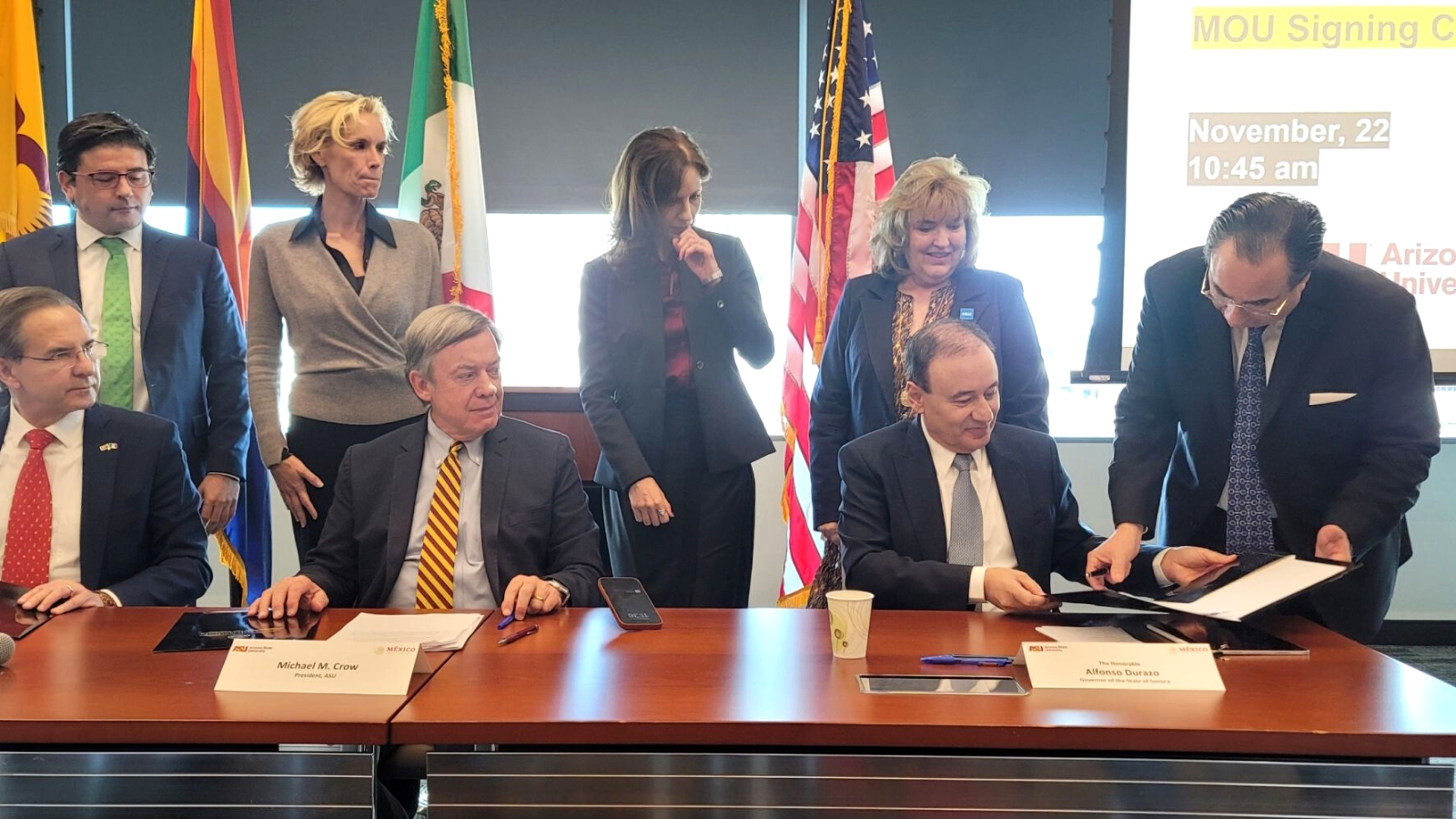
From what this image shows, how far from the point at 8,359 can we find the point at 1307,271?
2579mm

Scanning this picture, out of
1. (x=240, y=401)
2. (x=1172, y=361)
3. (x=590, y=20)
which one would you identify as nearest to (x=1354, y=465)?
(x=1172, y=361)

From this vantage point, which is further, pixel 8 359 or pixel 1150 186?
pixel 1150 186

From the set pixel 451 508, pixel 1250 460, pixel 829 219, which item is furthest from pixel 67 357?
pixel 1250 460

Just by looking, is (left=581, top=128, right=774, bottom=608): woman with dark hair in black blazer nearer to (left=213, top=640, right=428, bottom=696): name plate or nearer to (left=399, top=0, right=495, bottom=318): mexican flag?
(left=399, top=0, right=495, bottom=318): mexican flag

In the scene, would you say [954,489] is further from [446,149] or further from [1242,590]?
[446,149]

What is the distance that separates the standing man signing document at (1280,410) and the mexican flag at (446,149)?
2.08m

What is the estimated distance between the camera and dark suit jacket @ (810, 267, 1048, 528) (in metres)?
2.88

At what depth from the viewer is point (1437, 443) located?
89.4 inches

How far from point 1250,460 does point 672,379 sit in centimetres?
137

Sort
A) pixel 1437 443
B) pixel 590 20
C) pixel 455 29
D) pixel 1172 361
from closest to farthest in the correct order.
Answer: pixel 1437 443, pixel 1172 361, pixel 455 29, pixel 590 20

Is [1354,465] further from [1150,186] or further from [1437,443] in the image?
[1150,186]

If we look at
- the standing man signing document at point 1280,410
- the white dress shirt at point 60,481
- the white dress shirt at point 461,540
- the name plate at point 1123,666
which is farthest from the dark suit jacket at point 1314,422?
the white dress shirt at point 60,481

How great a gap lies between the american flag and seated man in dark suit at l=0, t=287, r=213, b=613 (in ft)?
6.24

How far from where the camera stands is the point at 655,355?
2955mm
